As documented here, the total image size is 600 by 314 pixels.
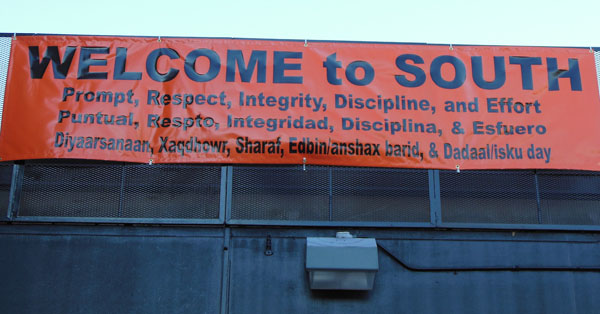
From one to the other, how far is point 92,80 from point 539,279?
17.9 ft

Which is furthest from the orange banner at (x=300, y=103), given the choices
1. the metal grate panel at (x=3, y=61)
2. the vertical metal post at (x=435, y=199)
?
the vertical metal post at (x=435, y=199)

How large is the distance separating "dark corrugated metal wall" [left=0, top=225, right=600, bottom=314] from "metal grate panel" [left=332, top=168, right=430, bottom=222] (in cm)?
19

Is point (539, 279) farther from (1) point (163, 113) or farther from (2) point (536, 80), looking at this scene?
(1) point (163, 113)

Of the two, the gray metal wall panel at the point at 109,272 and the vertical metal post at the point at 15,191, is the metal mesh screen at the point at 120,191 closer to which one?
the vertical metal post at the point at 15,191

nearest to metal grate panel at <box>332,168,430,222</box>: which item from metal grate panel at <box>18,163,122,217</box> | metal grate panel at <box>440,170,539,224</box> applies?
metal grate panel at <box>440,170,539,224</box>

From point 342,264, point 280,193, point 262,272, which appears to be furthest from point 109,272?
point 342,264

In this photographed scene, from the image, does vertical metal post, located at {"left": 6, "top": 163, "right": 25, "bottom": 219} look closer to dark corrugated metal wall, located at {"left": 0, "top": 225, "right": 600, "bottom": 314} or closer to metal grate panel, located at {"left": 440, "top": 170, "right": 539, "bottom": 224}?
dark corrugated metal wall, located at {"left": 0, "top": 225, "right": 600, "bottom": 314}

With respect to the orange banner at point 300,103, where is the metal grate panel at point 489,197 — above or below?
below

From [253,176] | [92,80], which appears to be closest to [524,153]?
[253,176]

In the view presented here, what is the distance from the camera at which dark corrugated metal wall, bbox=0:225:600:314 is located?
5711 mm

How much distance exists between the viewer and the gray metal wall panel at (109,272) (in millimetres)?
5695

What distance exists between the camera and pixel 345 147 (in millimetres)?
5984

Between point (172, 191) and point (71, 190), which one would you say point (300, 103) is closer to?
Result: point (172, 191)

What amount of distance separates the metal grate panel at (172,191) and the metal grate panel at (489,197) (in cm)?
263
